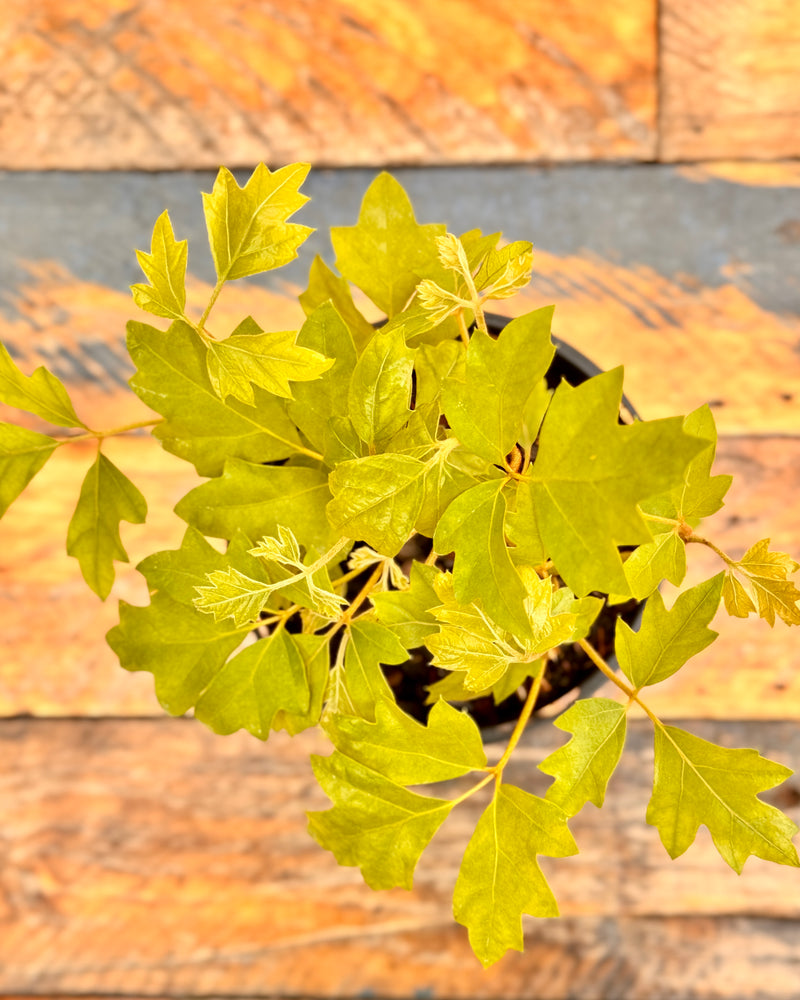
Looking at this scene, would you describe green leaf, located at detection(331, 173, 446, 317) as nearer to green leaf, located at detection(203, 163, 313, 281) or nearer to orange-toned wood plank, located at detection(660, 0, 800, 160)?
green leaf, located at detection(203, 163, 313, 281)

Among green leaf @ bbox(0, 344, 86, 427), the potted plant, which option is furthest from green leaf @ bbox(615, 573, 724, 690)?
green leaf @ bbox(0, 344, 86, 427)

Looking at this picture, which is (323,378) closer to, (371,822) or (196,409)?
(196,409)

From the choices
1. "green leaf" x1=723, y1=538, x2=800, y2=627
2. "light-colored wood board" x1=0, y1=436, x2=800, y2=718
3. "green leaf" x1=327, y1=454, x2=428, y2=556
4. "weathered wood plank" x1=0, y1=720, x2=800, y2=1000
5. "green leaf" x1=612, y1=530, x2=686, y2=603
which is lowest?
"weathered wood plank" x1=0, y1=720, x2=800, y2=1000

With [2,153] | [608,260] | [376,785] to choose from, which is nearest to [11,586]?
[2,153]

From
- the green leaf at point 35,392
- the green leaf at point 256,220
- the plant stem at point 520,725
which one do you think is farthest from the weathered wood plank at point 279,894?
the green leaf at point 256,220

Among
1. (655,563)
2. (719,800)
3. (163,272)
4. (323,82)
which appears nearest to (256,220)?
(163,272)

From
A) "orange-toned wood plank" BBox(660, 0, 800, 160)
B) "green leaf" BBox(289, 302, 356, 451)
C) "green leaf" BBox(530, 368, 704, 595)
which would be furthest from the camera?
"orange-toned wood plank" BBox(660, 0, 800, 160)

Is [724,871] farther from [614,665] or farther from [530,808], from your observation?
[530,808]
